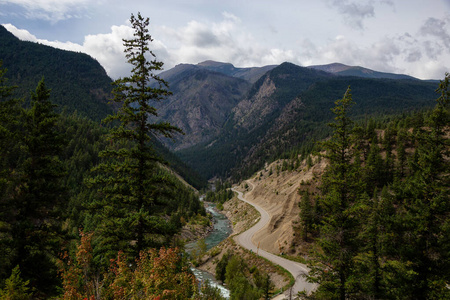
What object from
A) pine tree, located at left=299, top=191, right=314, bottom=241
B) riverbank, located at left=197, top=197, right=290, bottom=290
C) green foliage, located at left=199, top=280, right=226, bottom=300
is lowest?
riverbank, located at left=197, top=197, right=290, bottom=290

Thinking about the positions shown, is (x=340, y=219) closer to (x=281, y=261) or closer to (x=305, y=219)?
(x=281, y=261)

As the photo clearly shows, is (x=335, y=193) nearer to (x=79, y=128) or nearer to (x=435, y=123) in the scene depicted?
(x=435, y=123)

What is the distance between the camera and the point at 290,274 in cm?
4638

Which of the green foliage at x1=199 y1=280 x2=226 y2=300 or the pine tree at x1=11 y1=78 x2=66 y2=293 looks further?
the pine tree at x1=11 y1=78 x2=66 y2=293

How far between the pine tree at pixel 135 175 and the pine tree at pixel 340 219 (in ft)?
49.4

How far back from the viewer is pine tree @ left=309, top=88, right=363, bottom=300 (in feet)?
67.1

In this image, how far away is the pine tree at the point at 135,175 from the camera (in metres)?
13.4

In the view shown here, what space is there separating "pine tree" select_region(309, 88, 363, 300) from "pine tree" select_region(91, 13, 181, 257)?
49.4ft

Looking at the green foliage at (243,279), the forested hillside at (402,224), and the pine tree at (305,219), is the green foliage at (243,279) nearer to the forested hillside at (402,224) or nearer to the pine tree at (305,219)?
the pine tree at (305,219)

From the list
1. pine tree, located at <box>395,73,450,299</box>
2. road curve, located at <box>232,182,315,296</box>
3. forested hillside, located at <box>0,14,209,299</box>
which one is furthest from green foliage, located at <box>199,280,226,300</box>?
pine tree, located at <box>395,73,450,299</box>

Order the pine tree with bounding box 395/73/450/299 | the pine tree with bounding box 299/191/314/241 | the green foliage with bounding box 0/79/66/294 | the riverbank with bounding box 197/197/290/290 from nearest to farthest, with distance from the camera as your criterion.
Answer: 1. the green foliage with bounding box 0/79/66/294
2. the pine tree with bounding box 395/73/450/299
3. the riverbank with bounding box 197/197/290/290
4. the pine tree with bounding box 299/191/314/241

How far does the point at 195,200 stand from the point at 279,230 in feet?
222

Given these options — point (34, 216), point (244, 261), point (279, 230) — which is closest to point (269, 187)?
point (279, 230)

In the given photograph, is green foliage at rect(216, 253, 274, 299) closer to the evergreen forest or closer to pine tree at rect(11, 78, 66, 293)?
the evergreen forest
